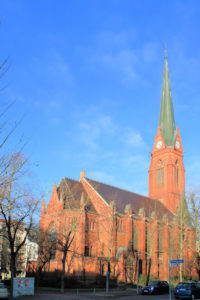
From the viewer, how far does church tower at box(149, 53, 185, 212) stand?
2808 inches

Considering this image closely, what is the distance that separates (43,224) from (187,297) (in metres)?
27.2

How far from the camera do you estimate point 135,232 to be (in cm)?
5631

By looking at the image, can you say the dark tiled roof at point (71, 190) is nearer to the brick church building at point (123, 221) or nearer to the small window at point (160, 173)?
the brick church building at point (123, 221)

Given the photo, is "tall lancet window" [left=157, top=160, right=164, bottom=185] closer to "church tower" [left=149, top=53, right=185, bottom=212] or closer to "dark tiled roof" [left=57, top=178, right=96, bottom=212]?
"church tower" [left=149, top=53, right=185, bottom=212]

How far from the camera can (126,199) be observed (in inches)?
2434

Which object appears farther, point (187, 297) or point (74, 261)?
point (74, 261)

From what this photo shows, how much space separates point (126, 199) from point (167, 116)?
85.5 ft

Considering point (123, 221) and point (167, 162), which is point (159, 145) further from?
point (123, 221)

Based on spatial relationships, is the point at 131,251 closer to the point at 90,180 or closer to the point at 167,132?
the point at 90,180

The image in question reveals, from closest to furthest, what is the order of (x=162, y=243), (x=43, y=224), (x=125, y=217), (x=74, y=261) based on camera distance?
(x=74, y=261)
(x=43, y=224)
(x=125, y=217)
(x=162, y=243)

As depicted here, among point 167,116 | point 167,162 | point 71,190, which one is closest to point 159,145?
point 167,162

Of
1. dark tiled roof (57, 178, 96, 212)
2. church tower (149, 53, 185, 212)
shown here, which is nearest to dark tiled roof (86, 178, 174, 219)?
dark tiled roof (57, 178, 96, 212)

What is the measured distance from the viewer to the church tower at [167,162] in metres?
71.3

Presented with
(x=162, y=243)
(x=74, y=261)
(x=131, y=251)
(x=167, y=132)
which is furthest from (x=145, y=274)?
(x=167, y=132)
